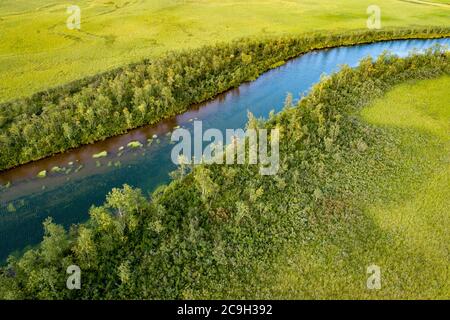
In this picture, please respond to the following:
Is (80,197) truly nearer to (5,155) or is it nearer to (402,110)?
(5,155)

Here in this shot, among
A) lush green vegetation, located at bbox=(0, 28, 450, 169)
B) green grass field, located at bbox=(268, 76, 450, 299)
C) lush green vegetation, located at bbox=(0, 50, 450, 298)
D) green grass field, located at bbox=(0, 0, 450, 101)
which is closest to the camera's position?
lush green vegetation, located at bbox=(0, 50, 450, 298)

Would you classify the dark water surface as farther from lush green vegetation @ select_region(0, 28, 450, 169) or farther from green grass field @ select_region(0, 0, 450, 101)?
green grass field @ select_region(0, 0, 450, 101)

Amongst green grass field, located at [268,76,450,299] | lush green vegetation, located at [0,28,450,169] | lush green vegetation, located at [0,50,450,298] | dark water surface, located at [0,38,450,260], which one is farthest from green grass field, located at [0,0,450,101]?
green grass field, located at [268,76,450,299]

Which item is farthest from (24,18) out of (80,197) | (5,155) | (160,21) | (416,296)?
(416,296)

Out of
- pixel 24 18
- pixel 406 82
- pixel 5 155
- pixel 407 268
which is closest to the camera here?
pixel 407 268

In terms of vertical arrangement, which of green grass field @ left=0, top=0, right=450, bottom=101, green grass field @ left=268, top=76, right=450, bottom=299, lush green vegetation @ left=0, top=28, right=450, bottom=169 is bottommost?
green grass field @ left=268, top=76, right=450, bottom=299

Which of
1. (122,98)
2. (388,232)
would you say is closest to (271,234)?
(388,232)

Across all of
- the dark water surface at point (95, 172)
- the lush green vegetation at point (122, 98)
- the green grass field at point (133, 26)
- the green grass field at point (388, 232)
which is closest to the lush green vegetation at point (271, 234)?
the green grass field at point (388, 232)
